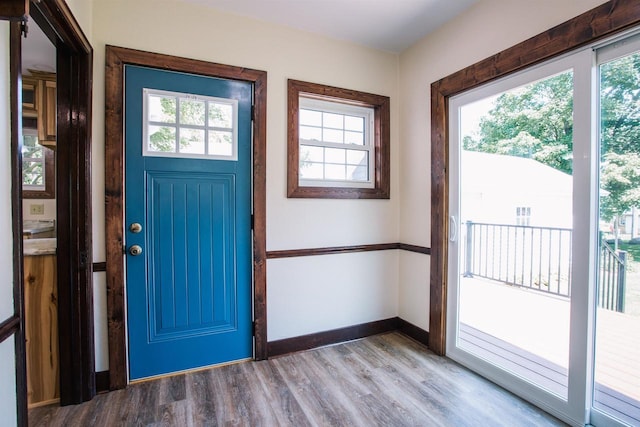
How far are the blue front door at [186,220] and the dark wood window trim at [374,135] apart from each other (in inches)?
13.6

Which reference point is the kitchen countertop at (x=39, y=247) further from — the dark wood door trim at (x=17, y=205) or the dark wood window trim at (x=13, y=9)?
the dark wood window trim at (x=13, y=9)

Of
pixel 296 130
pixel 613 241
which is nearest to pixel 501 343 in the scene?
pixel 613 241

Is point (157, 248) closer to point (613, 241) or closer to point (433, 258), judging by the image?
point (433, 258)

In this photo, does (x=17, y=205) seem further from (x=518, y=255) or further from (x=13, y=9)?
(x=518, y=255)

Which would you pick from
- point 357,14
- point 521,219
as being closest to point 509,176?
point 521,219

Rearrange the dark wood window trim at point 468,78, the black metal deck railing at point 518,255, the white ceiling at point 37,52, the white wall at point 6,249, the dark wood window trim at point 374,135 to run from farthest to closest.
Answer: the black metal deck railing at point 518,255, the dark wood window trim at point 374,135, the white ceiling at point 37,52, the dark wood window trim at point 468,78, the white wall at point 6,249

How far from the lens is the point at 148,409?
1842 mm

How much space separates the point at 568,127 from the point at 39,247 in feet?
10.9

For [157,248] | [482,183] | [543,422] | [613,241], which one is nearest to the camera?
[613,241]

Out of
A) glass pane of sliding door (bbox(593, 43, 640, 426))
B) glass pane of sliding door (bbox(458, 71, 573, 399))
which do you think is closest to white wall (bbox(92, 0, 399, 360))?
glass pane of sliding door (bbox(458, 71, 573, 399))

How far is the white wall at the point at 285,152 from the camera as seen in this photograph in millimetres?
2053

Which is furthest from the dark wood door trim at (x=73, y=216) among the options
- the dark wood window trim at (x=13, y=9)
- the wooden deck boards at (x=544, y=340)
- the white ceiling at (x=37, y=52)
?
the wooden deck boards at (x=544, y=340)

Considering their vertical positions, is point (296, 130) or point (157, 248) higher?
point (296, 130)

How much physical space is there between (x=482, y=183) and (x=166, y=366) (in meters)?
2.75
